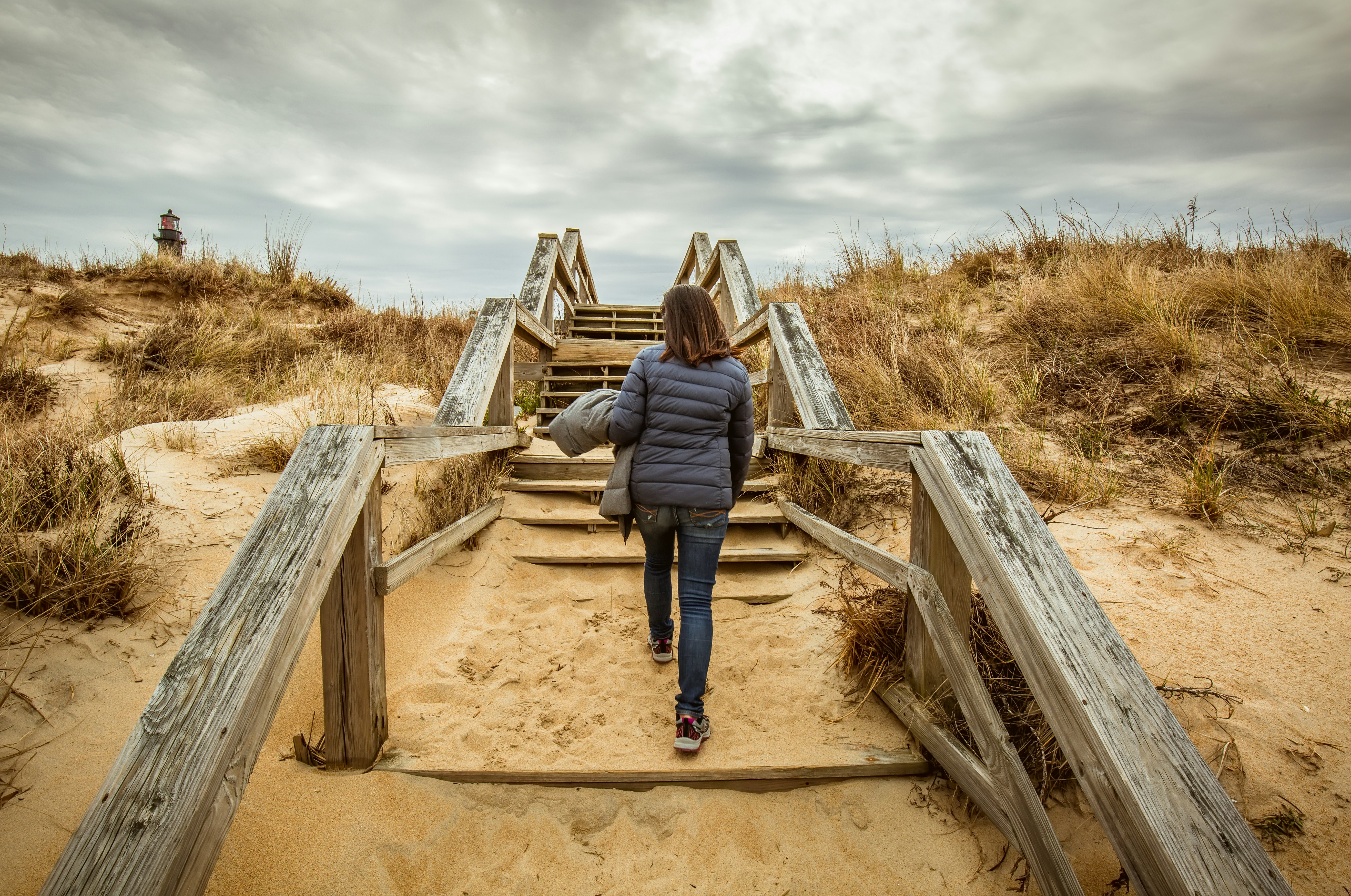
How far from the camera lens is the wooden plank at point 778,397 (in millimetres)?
4184

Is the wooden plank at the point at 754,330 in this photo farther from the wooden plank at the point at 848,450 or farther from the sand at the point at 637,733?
the sand at the point at 637,733

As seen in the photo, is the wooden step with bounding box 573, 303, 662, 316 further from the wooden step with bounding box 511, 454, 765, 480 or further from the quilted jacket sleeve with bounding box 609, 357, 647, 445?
the quilted jacket sleeve with bounding box 609, 357, 647, 445

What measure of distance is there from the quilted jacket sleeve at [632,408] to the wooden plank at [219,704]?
91cm

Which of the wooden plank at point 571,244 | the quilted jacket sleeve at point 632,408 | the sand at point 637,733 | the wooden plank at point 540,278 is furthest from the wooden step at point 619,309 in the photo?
the quilted jacket sleeve at point 632,408

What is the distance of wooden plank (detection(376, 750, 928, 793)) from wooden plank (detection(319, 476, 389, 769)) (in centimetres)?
48

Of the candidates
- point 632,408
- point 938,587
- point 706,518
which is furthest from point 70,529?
point 938,587

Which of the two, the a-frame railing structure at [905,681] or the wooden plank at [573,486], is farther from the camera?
the wooden plank at [573,486]

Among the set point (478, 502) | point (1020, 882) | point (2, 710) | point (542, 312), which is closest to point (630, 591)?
point (478, 502)

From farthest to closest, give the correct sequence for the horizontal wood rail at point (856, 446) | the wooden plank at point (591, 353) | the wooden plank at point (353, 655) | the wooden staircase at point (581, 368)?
the wooden plank at point (591, 353)
the wooden staircase at point (581, 368)
the horizontal wood rail at point (856, 446)
the wooden plank at point (353, 655)

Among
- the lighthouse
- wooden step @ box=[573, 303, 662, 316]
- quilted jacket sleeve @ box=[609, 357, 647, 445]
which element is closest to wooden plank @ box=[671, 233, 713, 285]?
wooden step @ box=[573, 303, 662, 316]

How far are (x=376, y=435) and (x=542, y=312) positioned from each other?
3.42 metres

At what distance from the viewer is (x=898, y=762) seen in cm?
203

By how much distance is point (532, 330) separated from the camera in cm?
465

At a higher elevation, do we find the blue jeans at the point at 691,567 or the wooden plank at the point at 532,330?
the wooden plank at the point at 532,330
